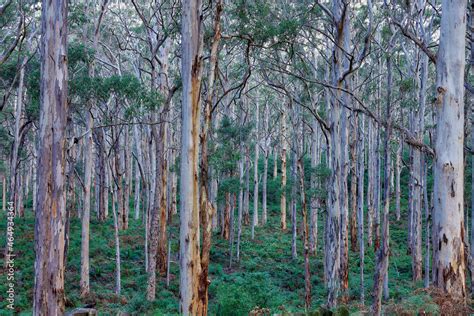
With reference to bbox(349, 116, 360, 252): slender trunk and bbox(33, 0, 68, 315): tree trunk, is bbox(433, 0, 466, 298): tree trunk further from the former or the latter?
bbox(349, 116, 360, 252): slender trunk

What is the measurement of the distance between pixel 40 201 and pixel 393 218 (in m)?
25.4

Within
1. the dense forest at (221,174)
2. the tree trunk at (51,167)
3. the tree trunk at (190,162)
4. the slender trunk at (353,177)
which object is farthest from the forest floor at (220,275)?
the tree trunk at (51,167)

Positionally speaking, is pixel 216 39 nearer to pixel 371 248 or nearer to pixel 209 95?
pixel 209 95

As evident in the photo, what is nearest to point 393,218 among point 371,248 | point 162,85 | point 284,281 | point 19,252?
point 371,248

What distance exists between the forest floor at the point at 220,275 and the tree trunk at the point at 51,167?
312cm

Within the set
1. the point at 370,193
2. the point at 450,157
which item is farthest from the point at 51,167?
the point at 370,193

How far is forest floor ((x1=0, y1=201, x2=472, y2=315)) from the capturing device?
1248 cm

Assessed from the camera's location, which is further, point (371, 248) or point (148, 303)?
point (371, 248)

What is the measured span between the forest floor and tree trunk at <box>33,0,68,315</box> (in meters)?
3.12

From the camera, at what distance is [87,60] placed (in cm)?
1458

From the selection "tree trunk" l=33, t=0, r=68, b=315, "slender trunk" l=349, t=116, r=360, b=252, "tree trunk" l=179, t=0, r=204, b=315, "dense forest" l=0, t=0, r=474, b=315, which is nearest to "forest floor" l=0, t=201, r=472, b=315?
"dense forest" l=0, t=0, r=474, b=315

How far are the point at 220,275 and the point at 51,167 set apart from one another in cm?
1123

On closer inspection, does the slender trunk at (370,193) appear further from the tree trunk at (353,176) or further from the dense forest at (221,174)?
the tree trunk at (353,176)

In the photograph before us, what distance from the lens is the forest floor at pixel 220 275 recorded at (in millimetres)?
12477
